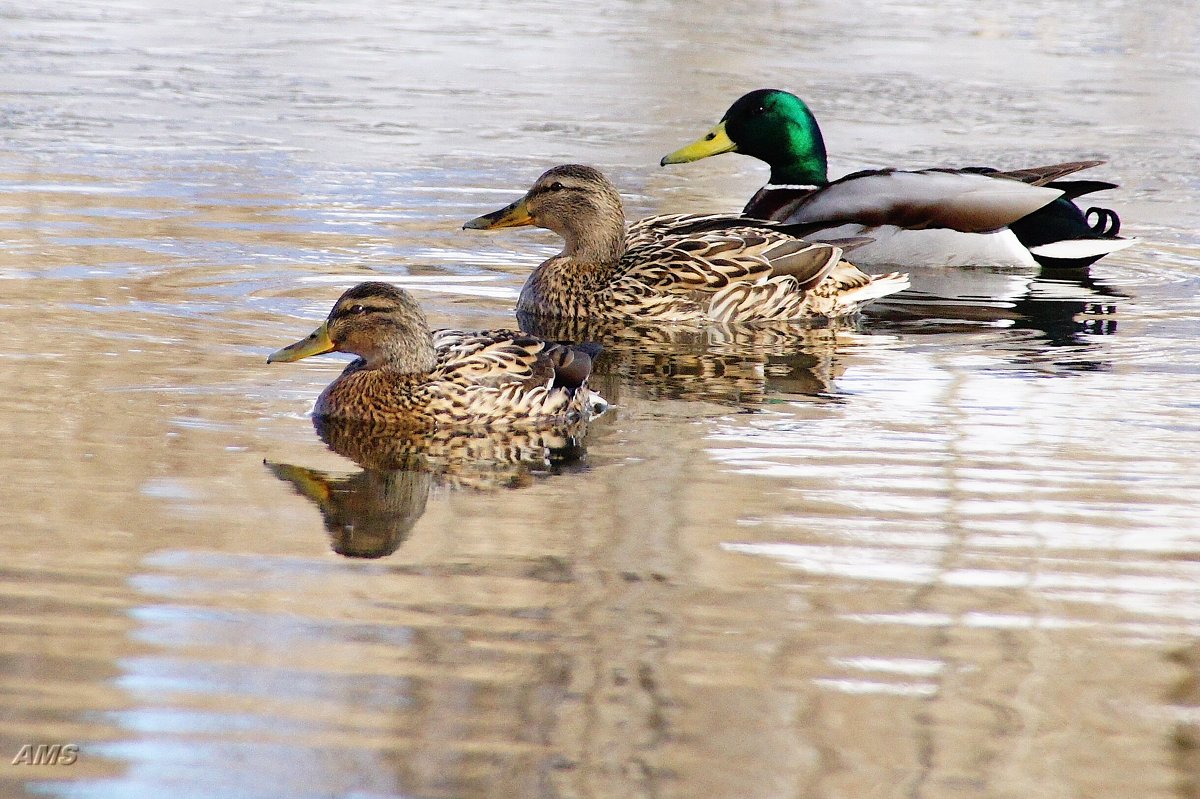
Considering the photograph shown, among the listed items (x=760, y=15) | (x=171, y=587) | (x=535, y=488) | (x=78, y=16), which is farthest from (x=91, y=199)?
(x=760, y=15)

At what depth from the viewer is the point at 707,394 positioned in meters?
7.69

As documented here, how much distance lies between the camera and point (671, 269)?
955 cm

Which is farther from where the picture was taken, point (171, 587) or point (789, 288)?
point (789, 288)

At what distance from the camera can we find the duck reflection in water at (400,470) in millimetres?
5586

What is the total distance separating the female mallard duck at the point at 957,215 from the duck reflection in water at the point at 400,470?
176 inches

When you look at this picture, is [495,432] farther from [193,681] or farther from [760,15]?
[760,15]

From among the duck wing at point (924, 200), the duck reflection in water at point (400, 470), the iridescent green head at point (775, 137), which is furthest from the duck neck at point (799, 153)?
the duck reflection in water at point (400, 470)

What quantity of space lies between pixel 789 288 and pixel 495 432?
2986 millimetres

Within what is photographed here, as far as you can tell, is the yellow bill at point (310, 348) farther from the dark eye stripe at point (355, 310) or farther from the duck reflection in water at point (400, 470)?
the duck reflection in water at point (400, 470)

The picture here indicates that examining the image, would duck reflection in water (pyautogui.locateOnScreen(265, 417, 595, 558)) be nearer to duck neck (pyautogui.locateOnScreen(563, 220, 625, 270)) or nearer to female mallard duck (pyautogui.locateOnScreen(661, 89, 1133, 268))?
duck neck (pyautogui.locateOnScreen(563, 220, 625, 270))

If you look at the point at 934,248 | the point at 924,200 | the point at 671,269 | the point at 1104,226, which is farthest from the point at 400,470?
the point at 1104,226

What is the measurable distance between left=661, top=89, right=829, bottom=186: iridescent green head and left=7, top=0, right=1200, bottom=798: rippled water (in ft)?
2.51

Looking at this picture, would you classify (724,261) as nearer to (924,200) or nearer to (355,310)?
(924,200)

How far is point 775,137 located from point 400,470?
237 inches
